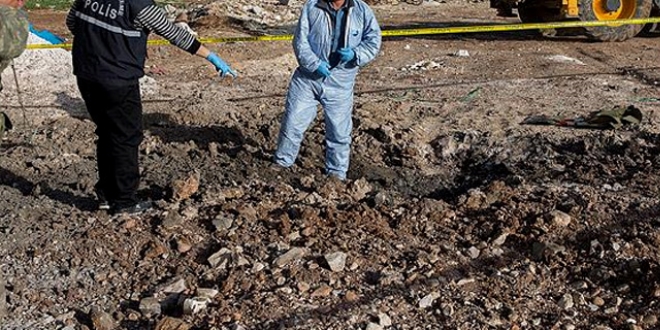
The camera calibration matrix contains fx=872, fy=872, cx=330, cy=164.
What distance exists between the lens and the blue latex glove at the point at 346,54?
6375mm

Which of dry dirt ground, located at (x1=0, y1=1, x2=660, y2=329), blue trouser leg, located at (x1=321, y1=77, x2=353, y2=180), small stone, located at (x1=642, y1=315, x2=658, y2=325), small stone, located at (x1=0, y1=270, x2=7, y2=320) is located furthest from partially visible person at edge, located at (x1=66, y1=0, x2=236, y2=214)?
small stone, located at (x1=642, y1=315, x2=658, y2=325)

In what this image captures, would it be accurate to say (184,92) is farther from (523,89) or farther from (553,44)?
(553,44)

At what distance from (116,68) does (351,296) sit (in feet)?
6.85

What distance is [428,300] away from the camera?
4598mm

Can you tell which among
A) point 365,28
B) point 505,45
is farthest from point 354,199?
point 505,45

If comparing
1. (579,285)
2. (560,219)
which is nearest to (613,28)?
(560,219)

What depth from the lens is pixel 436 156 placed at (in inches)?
299

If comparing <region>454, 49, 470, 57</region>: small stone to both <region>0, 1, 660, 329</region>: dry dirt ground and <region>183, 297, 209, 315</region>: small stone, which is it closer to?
<region>0, 1, 660, 329</region>: dry dirt ground

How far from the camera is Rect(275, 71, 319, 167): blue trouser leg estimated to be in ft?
21.8

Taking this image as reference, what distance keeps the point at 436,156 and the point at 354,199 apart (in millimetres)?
1587

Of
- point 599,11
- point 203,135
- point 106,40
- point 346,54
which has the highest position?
point 106,40

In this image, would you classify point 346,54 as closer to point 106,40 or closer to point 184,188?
point 184,188

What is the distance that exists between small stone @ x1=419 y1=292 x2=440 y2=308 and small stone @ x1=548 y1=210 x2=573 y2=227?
3.85ft

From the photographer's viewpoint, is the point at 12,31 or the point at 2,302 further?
the point at 2,302
